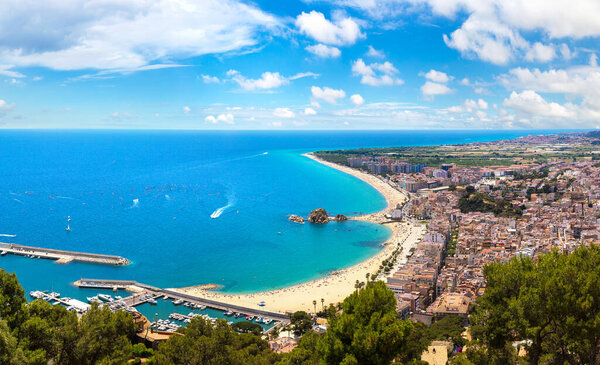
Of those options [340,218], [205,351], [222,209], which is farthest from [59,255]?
[205,351]

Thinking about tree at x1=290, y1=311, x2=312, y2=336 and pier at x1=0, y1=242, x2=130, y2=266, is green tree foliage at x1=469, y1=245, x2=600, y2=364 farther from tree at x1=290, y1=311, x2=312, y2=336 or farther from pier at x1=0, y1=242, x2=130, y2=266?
pier at x1=0, y1=242, x2=130, y2=266

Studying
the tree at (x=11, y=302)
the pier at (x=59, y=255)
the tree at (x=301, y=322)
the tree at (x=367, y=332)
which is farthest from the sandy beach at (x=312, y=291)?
the tree at (x=11, y=302)

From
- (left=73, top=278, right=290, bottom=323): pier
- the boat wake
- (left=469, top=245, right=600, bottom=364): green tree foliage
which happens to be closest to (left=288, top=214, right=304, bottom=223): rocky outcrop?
the boat wake

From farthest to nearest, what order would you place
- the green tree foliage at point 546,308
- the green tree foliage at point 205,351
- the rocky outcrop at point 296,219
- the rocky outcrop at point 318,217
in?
the rocky outcrop at point 296,219 < the rocky outcrop at point 318,217 < the green tree foliage at point 205,351 < the green tree foliage at point 546,308

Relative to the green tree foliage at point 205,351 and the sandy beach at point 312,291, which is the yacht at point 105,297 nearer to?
the sandy beach at point 312,291


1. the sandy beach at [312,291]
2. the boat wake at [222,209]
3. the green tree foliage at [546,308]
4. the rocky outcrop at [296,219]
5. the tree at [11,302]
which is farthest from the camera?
the boat wake at [222,209]

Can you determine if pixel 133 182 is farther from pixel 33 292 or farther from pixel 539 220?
pixel 539 220

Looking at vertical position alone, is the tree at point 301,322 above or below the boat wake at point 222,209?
below

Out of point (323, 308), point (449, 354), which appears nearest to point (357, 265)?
point (323, 308)
